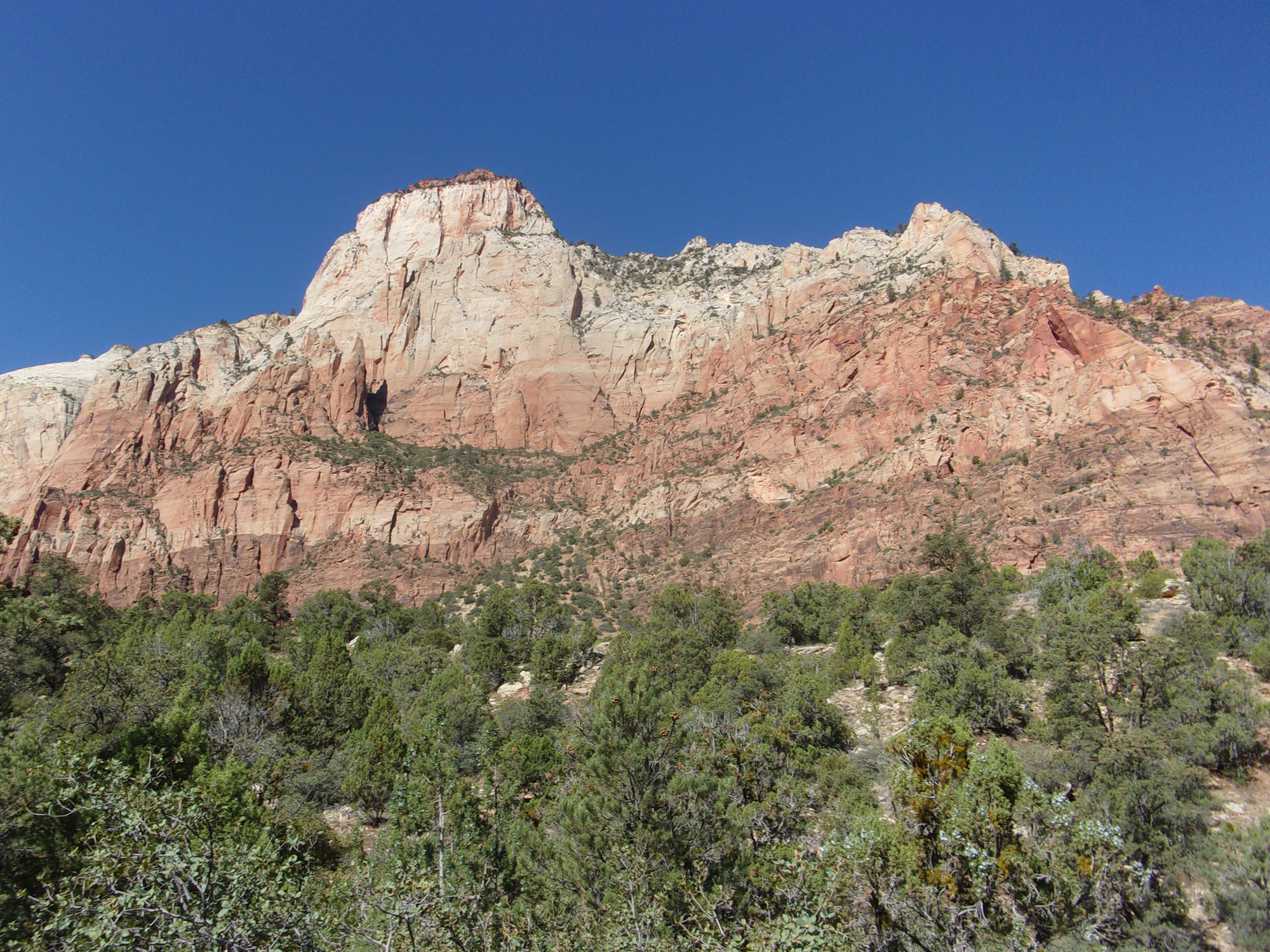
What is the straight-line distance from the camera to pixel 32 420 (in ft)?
239

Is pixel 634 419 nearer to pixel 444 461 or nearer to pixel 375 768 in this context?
pixel 444 461

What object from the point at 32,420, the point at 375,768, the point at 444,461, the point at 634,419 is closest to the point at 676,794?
the point at 375,768

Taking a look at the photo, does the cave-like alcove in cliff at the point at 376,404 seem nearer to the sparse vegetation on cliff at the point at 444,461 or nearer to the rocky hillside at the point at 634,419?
the rocky hillside at the point at 634,419

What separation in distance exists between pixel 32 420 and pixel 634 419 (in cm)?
6605

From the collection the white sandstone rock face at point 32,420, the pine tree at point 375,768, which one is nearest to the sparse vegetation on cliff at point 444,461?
the white sandstone rock face at point 32,420

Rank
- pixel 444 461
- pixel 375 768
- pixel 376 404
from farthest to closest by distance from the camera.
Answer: pixel 376 404 → pixel 444 461 → pixel 375 768

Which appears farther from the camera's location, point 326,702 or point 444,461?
point 444,461

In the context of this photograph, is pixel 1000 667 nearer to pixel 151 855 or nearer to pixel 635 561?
pixel 151 855

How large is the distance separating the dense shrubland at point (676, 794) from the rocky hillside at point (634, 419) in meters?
13.9

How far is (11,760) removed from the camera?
10219 mm

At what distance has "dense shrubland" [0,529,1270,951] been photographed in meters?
7.77

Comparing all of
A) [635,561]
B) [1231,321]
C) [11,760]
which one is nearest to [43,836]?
[11,760]

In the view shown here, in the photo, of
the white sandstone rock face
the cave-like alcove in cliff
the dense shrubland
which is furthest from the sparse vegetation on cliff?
the dense shrubland

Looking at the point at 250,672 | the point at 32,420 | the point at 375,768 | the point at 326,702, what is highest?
the point at 32,420
